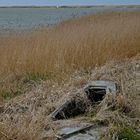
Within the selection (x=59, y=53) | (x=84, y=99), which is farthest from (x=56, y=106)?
A: (x=59, y=53)

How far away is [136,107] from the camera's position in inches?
198

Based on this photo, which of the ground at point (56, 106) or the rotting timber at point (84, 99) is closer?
the ground at point (56, 106)

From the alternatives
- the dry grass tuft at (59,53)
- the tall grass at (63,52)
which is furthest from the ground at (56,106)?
the tall grass at (63,52)

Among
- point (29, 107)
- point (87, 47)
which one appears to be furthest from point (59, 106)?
point (87, 47)

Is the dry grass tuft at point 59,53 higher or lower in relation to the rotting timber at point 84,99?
lower

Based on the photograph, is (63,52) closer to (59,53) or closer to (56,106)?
(59,53)

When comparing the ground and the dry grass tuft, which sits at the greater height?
the ground

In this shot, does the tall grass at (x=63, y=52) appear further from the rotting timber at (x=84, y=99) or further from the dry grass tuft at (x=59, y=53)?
the rotting timber at (x=84, y=99)

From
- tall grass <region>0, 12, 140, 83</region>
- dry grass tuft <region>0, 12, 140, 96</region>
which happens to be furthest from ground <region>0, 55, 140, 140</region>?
tall grass <region>0, 12, 140, 83</region>

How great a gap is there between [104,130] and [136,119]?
1.73ft

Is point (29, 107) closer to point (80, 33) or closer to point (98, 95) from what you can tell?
point (98, 95)

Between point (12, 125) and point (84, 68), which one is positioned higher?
point (12, 125)

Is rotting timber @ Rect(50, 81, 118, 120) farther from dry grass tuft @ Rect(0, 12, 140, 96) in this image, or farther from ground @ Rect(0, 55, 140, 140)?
dry grass tuft @ Rect(0, 12, 140, 96)

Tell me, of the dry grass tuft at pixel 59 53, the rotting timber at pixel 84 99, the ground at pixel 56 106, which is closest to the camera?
the ground at pixel 56 106
